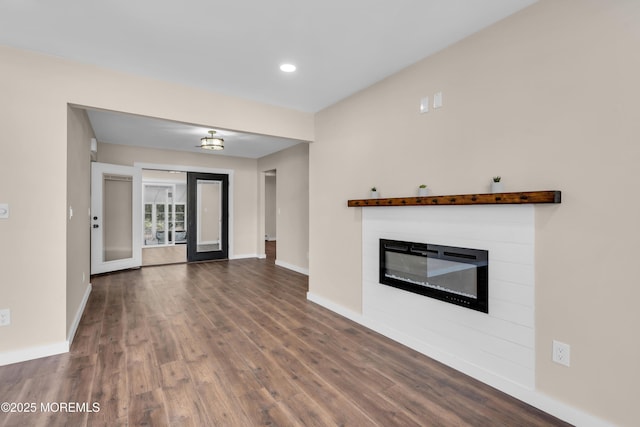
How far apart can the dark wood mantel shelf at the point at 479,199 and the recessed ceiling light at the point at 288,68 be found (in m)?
1.51

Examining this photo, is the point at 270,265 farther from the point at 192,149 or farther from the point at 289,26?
the point at 289,26

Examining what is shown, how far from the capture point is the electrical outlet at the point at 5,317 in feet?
8.15

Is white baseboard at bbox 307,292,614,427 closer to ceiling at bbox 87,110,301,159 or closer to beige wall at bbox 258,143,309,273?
ceiling at bbox 87,110,301,159

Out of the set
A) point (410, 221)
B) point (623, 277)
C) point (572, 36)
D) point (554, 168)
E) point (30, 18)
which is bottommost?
point (623, 277)

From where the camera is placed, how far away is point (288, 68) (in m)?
2.90

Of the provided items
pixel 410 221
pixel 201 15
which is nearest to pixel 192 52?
pixel 201 15

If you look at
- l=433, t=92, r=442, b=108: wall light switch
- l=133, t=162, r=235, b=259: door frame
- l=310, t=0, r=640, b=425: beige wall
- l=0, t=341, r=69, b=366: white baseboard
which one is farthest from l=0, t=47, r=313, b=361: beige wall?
l=133, t=162, r=235, b=259: door frame

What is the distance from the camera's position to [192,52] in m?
2.62

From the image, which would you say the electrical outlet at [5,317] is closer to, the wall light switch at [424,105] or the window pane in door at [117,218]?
the window pane in door at [117,218]

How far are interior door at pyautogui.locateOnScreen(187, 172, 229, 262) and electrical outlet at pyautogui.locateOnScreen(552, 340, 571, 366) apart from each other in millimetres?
6807

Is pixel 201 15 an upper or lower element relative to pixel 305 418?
upper

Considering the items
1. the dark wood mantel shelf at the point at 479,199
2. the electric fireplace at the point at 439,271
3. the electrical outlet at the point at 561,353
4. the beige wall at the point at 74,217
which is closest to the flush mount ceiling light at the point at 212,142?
the beige wall at the point at 74,217

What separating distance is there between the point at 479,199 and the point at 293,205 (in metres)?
4.63

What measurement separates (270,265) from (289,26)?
540cm
